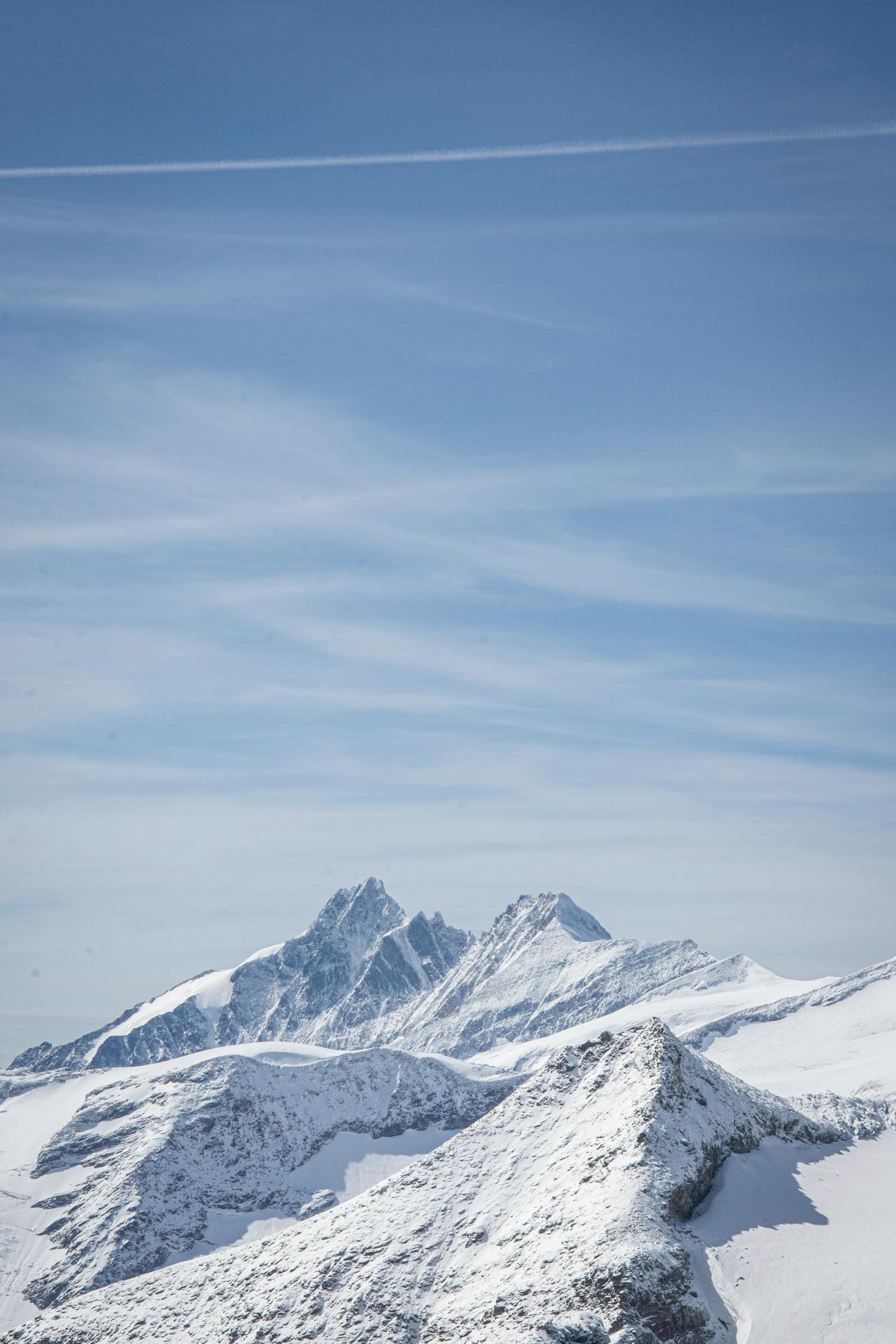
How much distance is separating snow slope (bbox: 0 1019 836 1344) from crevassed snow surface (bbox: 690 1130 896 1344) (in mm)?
2024

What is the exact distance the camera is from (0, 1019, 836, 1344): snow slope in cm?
7331

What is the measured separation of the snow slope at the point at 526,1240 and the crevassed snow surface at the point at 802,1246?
2.02m

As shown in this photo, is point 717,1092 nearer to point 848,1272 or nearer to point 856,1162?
point 856,1162

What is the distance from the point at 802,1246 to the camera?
79.2m

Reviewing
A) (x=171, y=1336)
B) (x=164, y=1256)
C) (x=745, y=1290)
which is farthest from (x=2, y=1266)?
(x=745, y=1290)

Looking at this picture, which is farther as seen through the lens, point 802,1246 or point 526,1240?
point 526,1240

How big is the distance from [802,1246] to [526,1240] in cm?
1896

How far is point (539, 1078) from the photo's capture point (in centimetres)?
11100

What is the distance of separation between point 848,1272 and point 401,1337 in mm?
31041

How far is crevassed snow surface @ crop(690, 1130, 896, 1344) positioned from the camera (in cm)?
7169

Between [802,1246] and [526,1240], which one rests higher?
[802,1246]

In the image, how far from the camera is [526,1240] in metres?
85.0

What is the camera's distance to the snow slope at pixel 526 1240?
2886 inches

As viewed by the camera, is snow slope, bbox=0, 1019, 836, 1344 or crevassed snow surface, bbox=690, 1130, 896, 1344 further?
snow slope, bbox=0, 1019, 836, 1344
